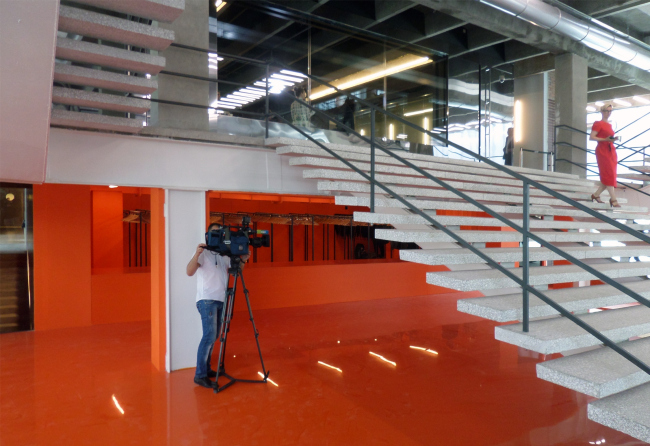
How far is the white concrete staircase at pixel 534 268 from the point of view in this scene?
238 centimetres

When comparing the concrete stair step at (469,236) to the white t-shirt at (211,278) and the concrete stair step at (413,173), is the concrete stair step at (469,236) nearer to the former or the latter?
the concrete stair step at (413,173)

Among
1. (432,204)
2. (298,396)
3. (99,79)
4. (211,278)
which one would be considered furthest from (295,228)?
(99,79)

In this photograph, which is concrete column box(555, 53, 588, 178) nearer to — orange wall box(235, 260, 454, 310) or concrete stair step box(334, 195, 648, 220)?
orange wall box(235, 260, 454, 310)

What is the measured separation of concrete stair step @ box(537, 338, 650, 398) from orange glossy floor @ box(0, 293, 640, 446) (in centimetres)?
97

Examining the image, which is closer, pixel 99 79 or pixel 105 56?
pixel 105 56

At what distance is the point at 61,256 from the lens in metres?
6.61

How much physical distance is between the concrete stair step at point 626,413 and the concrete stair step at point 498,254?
95cm

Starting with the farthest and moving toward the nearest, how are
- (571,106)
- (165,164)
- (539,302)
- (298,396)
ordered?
(571,106) < (165,164) < (298,396) < (539,302)

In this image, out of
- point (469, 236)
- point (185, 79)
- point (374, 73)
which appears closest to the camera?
point (469, 236)

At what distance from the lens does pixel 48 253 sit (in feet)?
21.4

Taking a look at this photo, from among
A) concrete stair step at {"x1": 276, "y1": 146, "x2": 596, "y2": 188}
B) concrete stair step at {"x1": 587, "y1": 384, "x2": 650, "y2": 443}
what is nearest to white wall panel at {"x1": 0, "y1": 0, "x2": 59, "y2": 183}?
concrete stair step at {"x1": 276, "y1": 146, "x2": 596, "y2": 188}

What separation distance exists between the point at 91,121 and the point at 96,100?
1.34ft

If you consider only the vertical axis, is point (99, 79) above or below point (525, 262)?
above

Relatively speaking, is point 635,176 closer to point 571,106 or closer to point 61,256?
point 571,106
